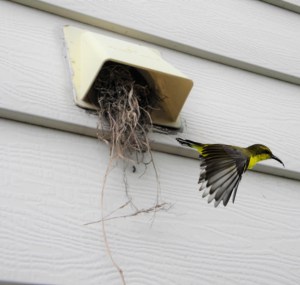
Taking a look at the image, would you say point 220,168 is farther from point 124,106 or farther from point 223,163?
point 124,106

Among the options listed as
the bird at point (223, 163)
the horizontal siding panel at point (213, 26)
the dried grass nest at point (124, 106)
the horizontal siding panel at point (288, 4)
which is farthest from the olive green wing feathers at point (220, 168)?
the horizontal siding panel at point (288, 4)

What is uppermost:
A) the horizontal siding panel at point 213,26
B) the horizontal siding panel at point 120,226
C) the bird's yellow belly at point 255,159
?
the horizontal siding panel at point 213,26

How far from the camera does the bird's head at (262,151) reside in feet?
6.05

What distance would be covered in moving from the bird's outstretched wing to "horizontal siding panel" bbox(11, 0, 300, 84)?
40 centimetres

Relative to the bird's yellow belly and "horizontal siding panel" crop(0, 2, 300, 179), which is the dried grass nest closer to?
"horizontal siding panel" crop(0, 2, 300, 179)

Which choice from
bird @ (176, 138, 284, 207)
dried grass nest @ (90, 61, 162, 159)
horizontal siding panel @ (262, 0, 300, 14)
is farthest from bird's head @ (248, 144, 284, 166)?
horizontal siding panel @ (262, 0, 300, 14)

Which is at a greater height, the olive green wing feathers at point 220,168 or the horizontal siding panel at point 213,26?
the horizontal siding panel at point 213,26

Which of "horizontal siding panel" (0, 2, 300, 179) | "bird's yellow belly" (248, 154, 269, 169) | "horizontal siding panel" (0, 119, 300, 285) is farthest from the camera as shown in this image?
"bird's yellow belly" (248, 154, 269, 169)

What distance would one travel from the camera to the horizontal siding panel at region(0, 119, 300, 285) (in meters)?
1.35

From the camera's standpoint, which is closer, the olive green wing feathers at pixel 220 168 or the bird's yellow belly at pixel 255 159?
the olive green wing feathers at pixel 220 168

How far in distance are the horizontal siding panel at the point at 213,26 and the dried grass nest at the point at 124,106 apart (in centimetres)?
23

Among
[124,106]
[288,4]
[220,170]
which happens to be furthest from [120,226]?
[288,4]

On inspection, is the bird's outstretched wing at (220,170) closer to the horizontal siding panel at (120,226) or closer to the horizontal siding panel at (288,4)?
the horizontal siding panel at (120,226)

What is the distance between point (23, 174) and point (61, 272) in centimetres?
27
